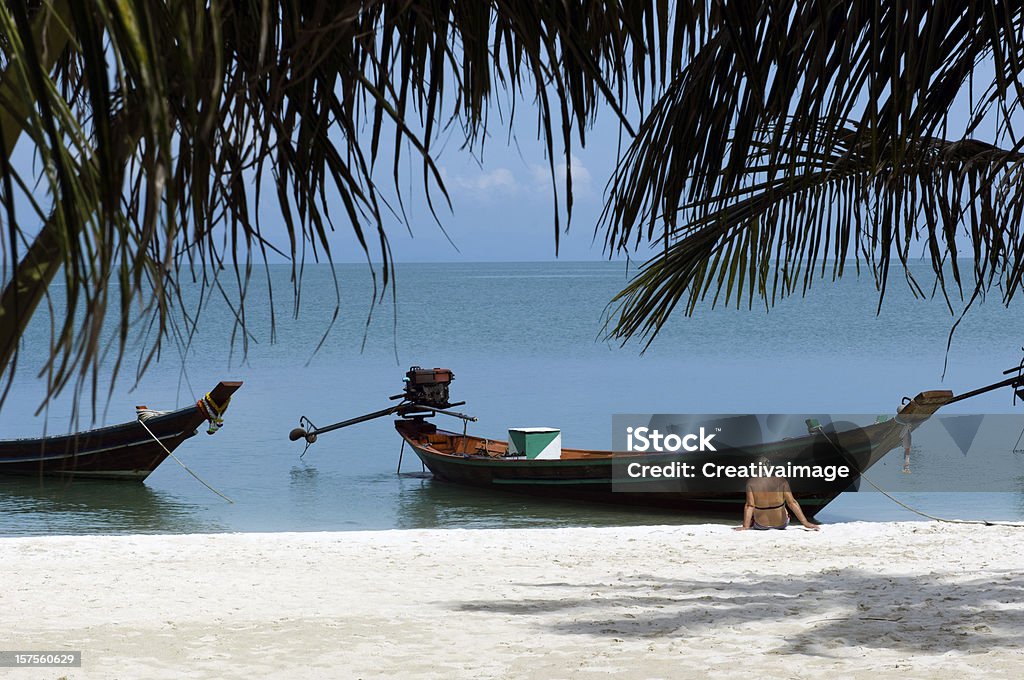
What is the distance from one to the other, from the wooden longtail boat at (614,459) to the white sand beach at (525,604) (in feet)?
6.99

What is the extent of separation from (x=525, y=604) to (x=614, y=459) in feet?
24.0

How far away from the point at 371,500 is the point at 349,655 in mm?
12045

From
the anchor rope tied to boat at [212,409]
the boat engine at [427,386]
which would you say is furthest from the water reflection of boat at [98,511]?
the boat engine at [427,386]

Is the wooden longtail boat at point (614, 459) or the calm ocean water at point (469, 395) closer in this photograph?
the wooden longtail boat at point (614, 459)

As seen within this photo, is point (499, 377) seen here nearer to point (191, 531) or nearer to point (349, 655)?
point (191, 531)

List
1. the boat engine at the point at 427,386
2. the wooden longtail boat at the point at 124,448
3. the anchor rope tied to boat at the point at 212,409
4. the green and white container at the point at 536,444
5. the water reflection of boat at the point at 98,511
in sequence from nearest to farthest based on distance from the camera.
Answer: the water reflection of boat at the point at 98,511
the green and white container at the point at 536,444
the anchor rope tied to boat at the point at 212,409
the boat engine at the point at 427,386
the wooden longtail boat at the point at 124,448

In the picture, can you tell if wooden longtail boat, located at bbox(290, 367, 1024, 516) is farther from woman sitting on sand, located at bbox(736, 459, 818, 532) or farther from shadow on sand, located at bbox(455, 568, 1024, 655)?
shadow on sand, located at bbox(455, 568, 1024, 655)

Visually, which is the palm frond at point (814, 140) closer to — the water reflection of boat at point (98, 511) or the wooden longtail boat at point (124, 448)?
the water reflection of boat at point (98, 511)

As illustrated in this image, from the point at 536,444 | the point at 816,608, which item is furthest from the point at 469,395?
the point at 816,608

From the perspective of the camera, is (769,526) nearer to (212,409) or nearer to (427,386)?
(427,386)

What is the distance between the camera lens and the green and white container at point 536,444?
14883 millimetres

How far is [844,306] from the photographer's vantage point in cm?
8881

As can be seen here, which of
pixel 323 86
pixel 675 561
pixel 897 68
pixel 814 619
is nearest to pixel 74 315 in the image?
pixel 323 86

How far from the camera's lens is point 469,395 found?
35219mm
